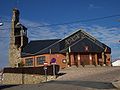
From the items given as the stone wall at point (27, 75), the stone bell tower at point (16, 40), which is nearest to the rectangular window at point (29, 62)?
the stone bell tower at point (16, 40)

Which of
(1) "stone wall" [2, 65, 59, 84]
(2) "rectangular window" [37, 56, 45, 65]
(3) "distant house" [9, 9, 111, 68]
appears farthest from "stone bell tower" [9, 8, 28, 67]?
(1) "stone wall" [2, 65, 59, 84]

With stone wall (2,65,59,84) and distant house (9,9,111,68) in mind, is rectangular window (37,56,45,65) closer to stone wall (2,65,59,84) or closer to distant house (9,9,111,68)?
distant house (9,9,111,68)

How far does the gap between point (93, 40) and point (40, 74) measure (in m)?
20.4

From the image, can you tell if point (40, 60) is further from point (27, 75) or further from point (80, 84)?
point (80, 84)

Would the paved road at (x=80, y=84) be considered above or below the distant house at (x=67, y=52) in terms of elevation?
below

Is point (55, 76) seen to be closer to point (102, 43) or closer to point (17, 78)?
point (17, 78)

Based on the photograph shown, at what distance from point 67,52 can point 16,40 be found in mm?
16918

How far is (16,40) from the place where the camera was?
6875cm

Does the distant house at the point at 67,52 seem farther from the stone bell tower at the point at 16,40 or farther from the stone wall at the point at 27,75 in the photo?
the stone wall at the point at 27,75

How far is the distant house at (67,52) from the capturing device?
57281 millimetres

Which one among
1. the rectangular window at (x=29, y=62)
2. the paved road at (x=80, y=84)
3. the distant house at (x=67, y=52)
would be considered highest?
the distant house at (x=67, y=52)

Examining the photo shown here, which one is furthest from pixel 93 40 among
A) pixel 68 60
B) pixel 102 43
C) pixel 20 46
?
pixel 20 46

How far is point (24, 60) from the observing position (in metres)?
64.4

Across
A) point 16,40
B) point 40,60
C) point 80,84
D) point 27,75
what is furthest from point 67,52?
point 80,84
